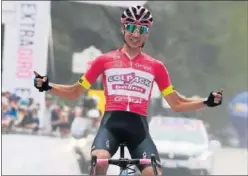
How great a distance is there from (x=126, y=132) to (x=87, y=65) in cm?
315

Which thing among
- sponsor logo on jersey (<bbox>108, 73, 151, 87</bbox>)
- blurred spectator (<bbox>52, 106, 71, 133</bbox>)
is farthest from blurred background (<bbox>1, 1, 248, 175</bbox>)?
sponsor logo on jersey (<bbox>108, 73, 151, 87</bbox>)

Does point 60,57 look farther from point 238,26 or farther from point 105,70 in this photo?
point 105,70

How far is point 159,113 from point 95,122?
67 cm

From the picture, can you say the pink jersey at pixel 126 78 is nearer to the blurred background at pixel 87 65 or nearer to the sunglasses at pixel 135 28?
the sunglasses at pixel 135 28

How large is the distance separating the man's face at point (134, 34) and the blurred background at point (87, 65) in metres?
2.90

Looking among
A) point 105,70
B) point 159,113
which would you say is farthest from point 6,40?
point 105,70

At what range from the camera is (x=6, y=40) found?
6.17 m

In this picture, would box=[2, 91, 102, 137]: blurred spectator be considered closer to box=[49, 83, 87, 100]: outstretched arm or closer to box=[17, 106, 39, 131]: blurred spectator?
box=[17, 106, 39, 131]: blurred spectator

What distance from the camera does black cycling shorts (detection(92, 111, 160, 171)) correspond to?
3049 millimetres

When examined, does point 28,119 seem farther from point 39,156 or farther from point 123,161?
point 123,161

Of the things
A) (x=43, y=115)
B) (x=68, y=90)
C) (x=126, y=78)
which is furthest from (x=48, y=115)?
(x=126, y=78)

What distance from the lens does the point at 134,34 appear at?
3111 mm

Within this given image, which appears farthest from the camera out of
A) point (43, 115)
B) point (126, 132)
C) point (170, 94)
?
point (43, 115)

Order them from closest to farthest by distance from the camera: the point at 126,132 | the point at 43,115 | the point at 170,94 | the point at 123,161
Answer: the point at 123,161 < the point at 126,132 < the point at 170,94 < the point at 43,115
